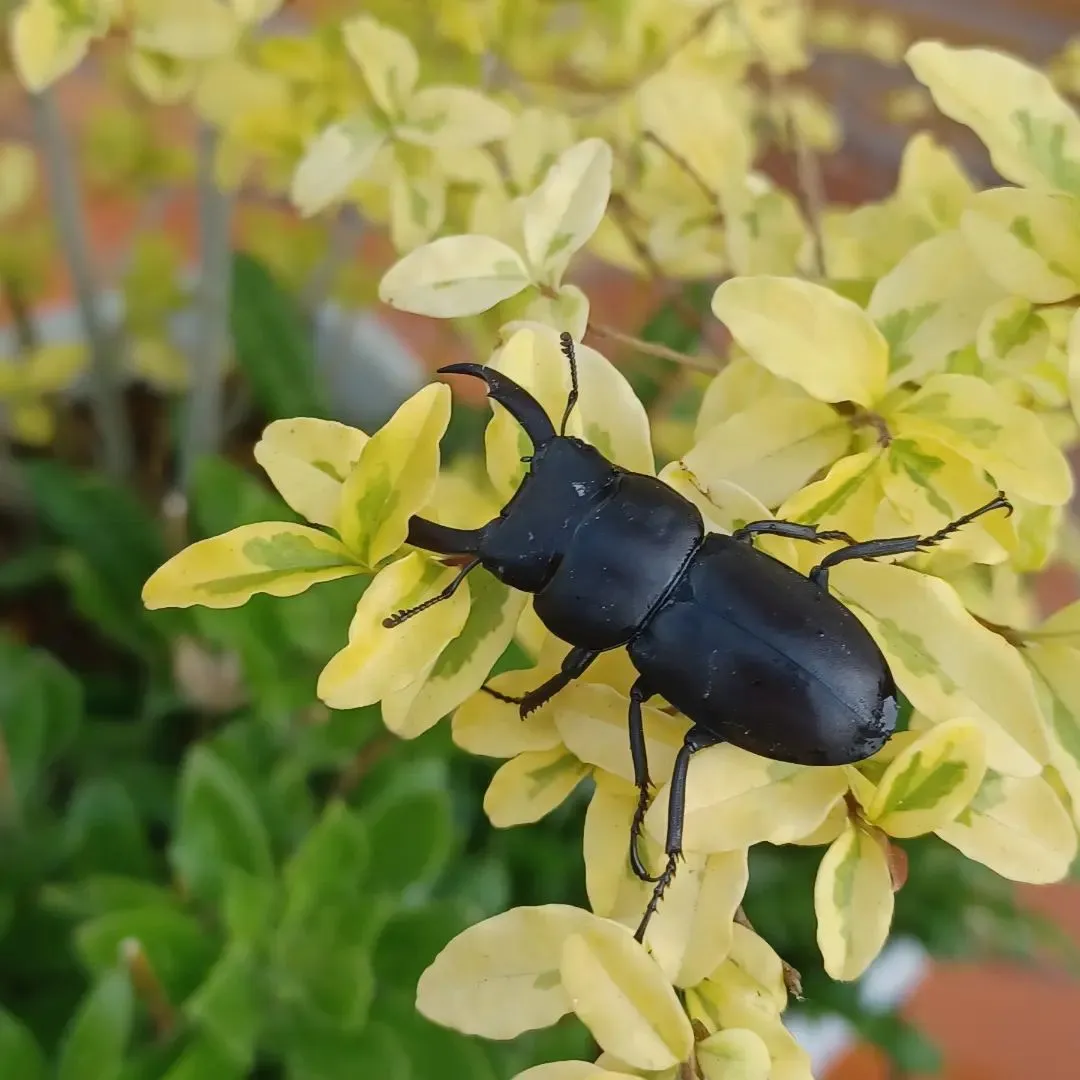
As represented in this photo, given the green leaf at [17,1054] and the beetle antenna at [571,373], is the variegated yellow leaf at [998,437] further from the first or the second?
the green leaf at [17,1054]

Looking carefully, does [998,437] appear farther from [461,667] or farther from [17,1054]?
[17,1054]

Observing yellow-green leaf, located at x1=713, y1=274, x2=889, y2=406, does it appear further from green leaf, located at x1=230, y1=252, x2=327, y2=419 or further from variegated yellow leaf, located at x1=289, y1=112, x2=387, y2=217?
green leaf, located at x1=230, y1=252, x2=327, y2=419

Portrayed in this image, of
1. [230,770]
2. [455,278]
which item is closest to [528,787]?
[455,278]

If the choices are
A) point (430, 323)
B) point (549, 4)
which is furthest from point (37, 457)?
point (549, 4)

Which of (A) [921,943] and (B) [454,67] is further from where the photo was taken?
(A) [921,943]

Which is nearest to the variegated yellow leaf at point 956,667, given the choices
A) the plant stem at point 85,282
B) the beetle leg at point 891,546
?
the beetle leg at point 891,546

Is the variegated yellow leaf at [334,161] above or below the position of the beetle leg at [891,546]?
above

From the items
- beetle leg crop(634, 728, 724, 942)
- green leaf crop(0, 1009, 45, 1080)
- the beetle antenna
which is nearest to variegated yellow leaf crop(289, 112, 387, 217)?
the beetle antenna

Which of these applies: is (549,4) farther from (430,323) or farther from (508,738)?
(430,323)
